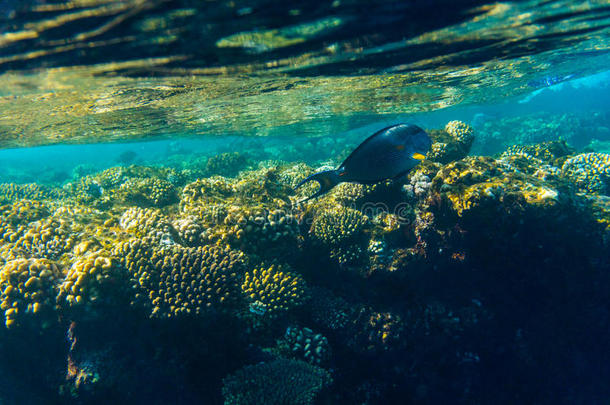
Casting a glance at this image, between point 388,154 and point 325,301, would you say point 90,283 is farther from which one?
point 388,154

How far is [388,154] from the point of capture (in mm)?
3445

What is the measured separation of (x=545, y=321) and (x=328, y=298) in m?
4.62

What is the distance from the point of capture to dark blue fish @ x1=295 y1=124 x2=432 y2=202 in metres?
3.46

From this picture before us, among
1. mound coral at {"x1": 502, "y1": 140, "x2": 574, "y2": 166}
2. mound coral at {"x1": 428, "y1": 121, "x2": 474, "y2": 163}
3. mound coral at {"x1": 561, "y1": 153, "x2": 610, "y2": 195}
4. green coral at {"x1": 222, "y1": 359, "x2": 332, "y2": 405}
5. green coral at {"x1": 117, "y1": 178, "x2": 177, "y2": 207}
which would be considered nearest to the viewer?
green coral at {"x1": 222, "y1": 359, "x2": 332, "y2": 405}

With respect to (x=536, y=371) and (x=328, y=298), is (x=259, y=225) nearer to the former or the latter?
(x=328, y=298)

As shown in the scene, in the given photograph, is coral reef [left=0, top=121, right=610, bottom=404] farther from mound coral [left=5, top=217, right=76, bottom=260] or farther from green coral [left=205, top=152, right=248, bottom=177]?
green coral [left=205, top=152, right=248, bottom=177]

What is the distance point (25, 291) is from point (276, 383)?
482 centimetres

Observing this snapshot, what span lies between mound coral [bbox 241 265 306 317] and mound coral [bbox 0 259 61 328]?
358cm

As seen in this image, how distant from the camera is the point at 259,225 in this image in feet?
17.4

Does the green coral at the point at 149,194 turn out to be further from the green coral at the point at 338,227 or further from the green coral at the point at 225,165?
the green coral at the point at 225,165

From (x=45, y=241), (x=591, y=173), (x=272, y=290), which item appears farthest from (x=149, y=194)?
(x=591, y=173)

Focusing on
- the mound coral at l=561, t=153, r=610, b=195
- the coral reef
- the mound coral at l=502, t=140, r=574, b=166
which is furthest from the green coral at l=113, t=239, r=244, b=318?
the mound coral at l=502, t=140, r=574, b=166

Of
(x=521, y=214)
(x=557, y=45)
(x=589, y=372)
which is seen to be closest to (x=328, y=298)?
(x=521, y=214)

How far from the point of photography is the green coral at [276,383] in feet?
13.4
